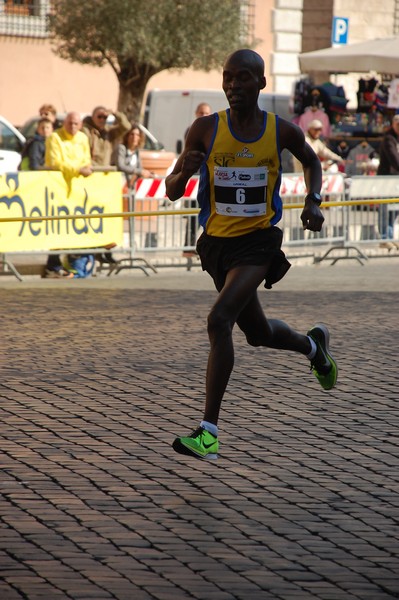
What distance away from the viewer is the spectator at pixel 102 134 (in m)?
18.0

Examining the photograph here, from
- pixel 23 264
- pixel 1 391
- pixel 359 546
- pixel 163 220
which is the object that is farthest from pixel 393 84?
pixel 359 546

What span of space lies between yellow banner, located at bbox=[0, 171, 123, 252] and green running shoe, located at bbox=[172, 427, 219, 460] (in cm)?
828

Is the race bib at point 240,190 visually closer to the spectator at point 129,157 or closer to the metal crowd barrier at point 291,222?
the metal crowd barrier at point 291,222

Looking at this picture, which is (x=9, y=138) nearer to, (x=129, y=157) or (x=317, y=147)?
(x=317, y=147)

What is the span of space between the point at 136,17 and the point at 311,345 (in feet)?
93.0

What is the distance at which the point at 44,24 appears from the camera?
120 feet

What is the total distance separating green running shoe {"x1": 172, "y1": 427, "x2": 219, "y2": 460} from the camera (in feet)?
22.0

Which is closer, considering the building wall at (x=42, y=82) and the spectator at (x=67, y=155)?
the spectator at (x=67, y=155)

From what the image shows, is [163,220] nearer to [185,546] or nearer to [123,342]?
[123,342]

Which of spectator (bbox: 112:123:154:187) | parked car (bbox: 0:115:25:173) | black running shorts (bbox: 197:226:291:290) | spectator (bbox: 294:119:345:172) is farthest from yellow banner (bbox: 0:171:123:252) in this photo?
black running shorts (bbox: 197:226:291:290)

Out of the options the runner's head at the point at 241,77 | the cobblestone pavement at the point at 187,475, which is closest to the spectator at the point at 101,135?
the cobblestone pavement at the point at 187,475

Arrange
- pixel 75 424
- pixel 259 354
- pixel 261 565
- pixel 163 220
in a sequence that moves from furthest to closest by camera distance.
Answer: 1. pixel 163 220
2. pixel 259 354
3. pixel 75 424
4. pixel 261 565

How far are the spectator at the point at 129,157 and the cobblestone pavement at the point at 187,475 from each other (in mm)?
6277

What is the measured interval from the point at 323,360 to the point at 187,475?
1800 mm
